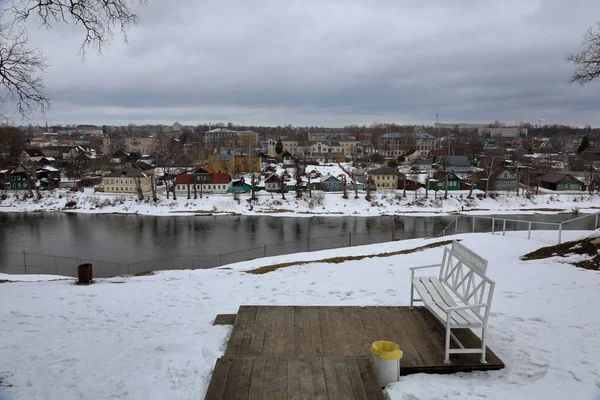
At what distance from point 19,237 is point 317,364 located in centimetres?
3435

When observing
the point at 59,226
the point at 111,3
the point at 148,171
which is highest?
the point at 111,3

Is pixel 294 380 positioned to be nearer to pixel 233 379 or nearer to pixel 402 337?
pixel 233 379

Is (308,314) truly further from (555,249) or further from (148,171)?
(148,171)

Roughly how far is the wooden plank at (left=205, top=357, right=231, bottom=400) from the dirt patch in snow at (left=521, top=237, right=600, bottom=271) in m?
8.35

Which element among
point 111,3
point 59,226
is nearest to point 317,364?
point 111,3

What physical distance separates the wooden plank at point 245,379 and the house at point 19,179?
60.7 m

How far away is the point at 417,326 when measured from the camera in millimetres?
5406

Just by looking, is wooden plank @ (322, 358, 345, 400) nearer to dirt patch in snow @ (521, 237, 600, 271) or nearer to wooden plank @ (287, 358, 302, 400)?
wooden plank @ (287, 358, 302, 400)

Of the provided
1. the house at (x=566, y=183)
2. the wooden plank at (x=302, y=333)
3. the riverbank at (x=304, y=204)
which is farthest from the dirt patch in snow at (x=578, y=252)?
the house at (x=566, y=183)

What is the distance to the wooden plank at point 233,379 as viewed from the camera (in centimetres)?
370

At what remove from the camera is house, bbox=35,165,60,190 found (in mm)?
54562

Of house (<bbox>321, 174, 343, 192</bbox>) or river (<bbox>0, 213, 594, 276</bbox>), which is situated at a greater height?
house (<bbox>321, 174, 343, 192</bbox>)

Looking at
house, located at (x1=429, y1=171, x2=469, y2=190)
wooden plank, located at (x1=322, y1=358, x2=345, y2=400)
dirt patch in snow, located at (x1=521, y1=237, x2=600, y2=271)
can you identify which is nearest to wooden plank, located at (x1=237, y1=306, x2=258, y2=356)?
wooden plank, located at (x1=322, y1=358, x2=345, y2=400)

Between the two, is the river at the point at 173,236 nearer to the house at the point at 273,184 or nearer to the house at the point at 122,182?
the house at the point at 122,182
